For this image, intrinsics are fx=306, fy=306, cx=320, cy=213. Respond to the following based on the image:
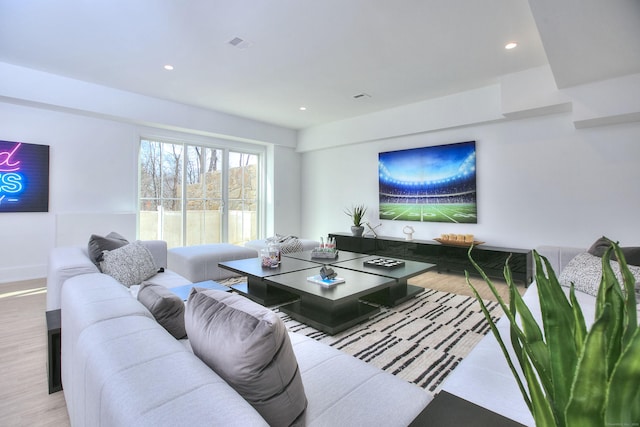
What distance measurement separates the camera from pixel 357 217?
588cm

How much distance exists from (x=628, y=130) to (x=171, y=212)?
261 inches

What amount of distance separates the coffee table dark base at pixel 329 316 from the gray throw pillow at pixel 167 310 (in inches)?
51.0

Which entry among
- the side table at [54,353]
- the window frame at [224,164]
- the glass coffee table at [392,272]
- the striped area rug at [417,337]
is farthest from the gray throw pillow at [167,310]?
the window frame at [224,164]

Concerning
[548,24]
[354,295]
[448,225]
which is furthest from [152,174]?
[548,24]

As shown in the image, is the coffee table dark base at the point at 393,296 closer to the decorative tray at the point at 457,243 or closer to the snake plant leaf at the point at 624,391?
the decorative tray at the point at 457,243

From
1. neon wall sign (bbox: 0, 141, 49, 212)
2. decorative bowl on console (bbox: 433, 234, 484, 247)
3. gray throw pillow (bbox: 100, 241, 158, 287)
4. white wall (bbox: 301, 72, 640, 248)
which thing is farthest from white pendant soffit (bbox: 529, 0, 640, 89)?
neon wall sign (bbox: 0, 141, 49, 212)

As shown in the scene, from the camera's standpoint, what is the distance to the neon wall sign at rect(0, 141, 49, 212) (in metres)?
4.01

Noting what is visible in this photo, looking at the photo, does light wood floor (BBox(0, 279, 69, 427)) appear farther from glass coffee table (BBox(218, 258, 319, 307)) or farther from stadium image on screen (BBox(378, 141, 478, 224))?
stadium image on screen (BBox(378, 141, 478, 224))

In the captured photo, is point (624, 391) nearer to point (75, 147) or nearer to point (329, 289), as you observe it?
point (329, 289)

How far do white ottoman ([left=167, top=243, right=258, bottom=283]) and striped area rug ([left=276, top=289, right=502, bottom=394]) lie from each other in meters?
1.45

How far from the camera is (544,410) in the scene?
0.49 metres

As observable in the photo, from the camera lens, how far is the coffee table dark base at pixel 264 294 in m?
3.05

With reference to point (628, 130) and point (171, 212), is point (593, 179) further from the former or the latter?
point (171, 212)

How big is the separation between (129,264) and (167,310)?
5.09 ft
